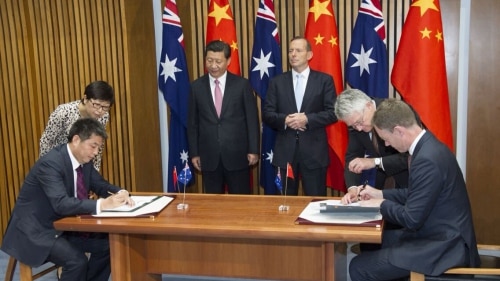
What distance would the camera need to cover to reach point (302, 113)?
442cm

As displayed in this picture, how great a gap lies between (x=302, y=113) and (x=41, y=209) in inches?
81.3

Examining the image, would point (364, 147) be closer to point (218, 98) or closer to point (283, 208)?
point (283, 208)

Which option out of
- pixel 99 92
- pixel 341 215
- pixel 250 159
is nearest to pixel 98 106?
pixel 99 92

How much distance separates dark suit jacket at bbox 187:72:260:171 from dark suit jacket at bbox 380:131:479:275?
2.00m

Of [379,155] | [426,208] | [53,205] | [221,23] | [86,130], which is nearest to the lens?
[426,208]

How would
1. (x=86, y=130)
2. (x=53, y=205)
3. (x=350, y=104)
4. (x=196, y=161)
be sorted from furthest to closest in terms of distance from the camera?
(x=196, y=161)
(x=350, y=104)
(x=86, y=130)
(x=53, y=205)

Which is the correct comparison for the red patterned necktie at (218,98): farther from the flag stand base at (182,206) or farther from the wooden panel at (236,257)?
the wooden panel at (236,257)

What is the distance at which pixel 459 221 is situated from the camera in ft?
9.14

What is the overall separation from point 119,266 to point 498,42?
11.8ft

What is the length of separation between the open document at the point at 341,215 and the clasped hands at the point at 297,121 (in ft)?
4.20

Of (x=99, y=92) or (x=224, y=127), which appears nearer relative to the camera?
(x=99, y=92)

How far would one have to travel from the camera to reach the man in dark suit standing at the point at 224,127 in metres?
4.66

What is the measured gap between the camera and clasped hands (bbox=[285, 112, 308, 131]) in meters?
4.36

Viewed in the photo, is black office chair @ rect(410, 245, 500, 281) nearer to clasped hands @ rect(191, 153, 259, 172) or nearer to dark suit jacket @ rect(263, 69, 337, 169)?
dark suit jacket @ rect(263, 69, 337, 169)
